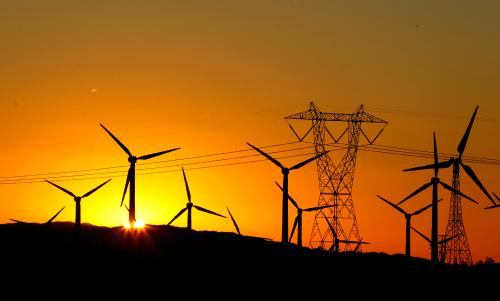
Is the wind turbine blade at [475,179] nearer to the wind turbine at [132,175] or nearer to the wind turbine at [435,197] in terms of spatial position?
the wind turbine at [435,197]

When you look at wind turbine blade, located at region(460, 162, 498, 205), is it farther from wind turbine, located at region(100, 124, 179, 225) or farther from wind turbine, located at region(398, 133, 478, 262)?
wind turbine, located at region(100, 124, 179, 225)

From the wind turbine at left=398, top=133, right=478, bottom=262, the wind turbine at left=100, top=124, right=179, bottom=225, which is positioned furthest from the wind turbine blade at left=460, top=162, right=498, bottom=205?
the wind turbine at left=100, top=124, right=179, bottom=225

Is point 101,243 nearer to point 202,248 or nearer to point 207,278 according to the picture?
point 202,248

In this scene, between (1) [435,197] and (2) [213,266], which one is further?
(2) [213,266]

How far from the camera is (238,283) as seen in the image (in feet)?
511

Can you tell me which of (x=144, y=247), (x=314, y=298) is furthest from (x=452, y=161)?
(x=144, y=247)

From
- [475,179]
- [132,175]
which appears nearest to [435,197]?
[475,179]

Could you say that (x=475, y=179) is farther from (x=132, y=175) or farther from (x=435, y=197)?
(x=132, y=175)

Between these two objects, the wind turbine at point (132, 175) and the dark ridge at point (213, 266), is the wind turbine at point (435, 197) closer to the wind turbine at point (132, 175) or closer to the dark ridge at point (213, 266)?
the dark ridge at point (213, 266)

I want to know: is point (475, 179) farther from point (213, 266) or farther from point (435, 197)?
point (213, 266)

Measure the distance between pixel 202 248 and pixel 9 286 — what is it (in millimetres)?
44329

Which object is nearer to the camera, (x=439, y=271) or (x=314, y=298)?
(x=314, y=298)

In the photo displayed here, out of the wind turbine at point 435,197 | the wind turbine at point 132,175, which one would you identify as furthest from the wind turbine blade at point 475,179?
the wind turbine at point 132,175

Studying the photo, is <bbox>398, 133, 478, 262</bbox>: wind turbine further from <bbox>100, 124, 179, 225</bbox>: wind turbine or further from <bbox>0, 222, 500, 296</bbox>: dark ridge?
<bbox>100, 124, 179, 225</bbox>: wind turbine
